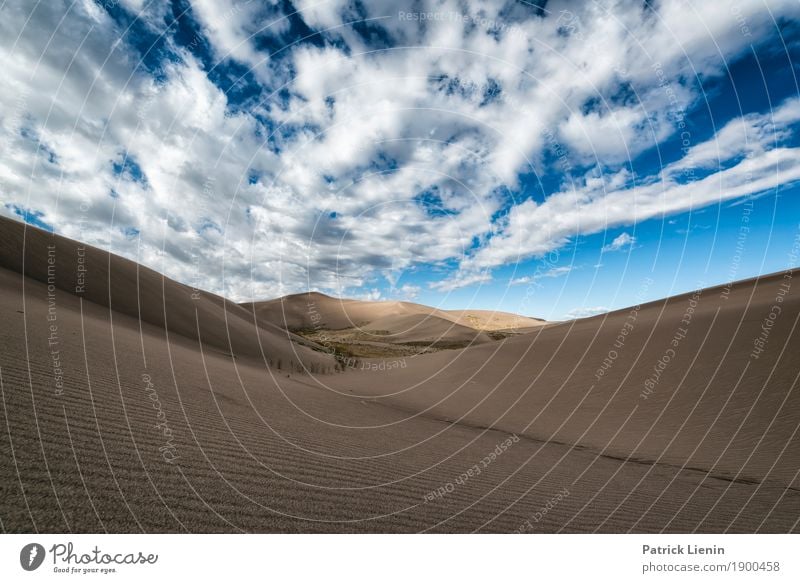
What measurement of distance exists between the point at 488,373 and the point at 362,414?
1246 cm

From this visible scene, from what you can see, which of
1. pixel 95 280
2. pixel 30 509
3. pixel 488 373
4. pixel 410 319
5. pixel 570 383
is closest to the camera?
pixel 30 509

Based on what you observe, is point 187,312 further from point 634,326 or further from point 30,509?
point 634,326

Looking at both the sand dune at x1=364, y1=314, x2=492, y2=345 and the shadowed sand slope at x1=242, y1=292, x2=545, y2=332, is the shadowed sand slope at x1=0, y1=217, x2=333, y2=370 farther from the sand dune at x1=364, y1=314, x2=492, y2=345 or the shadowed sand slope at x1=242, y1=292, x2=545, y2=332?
the shadowed sand slope at x1=242, y1=292, x2=545, y2=332

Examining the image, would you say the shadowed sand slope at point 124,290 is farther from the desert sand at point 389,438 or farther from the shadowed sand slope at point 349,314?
the shadowed sand slope at point 349,314

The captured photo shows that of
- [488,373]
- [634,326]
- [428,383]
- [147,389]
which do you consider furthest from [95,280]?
[634,326]

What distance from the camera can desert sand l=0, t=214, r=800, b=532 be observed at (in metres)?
3.56

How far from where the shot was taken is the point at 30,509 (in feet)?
9.38
